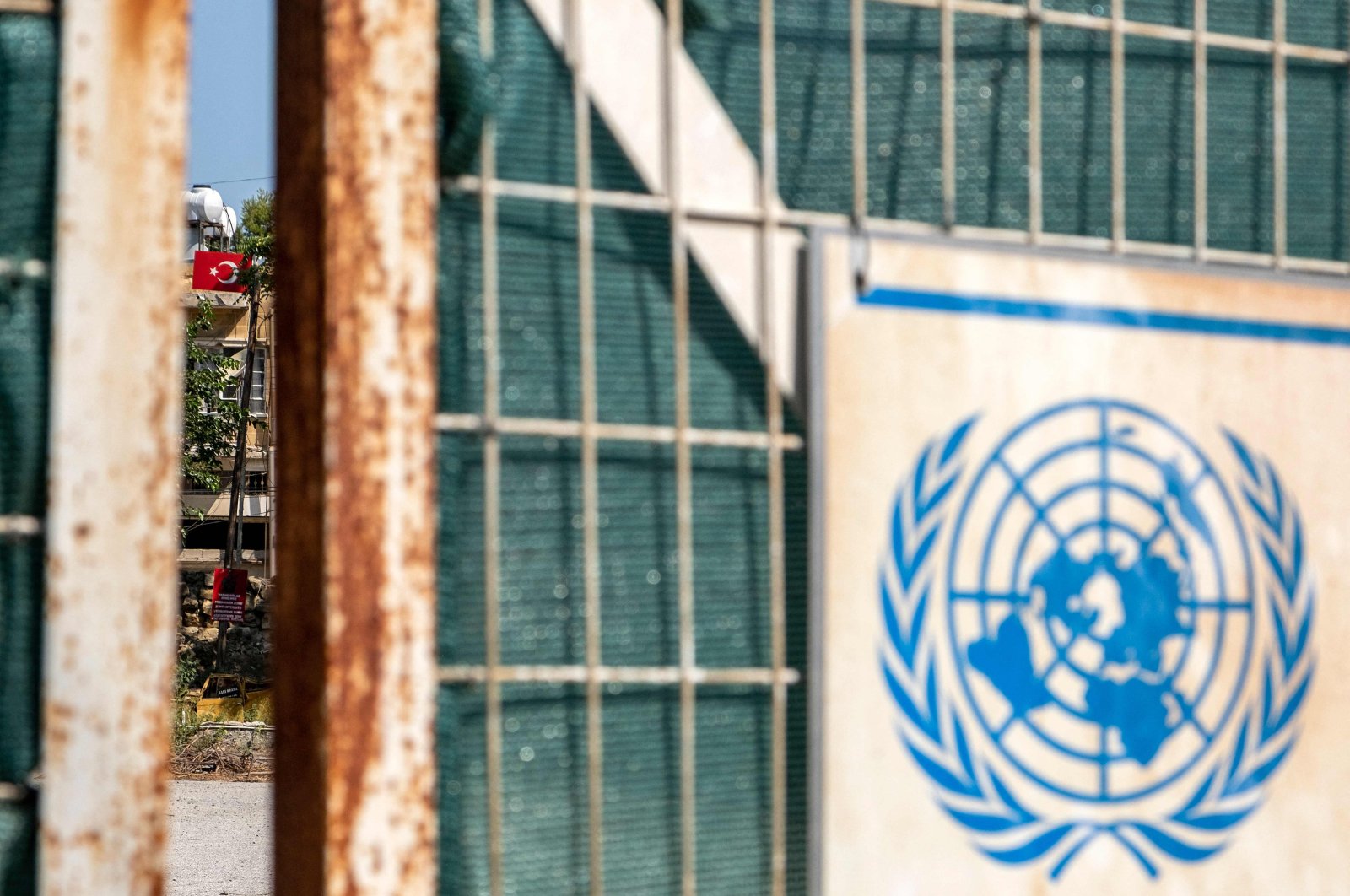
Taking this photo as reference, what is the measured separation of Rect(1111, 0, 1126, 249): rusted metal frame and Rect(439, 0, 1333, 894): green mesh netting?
0.04 feet

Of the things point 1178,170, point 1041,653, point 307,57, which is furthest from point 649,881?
point 1178,170

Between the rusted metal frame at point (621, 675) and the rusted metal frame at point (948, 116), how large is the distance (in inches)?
31.9

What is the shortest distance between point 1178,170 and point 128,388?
1.81 metres

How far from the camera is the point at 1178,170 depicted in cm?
263

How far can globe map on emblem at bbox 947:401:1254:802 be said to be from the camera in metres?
2.38

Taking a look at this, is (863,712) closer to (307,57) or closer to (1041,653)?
(1041,653)

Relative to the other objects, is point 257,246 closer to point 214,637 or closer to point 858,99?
point 214,637

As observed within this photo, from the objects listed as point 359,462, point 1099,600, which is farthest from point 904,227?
point 359,462

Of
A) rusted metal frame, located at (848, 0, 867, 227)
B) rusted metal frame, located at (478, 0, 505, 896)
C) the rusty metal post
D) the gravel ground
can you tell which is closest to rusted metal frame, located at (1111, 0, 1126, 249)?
rusted metal frame, located at (848, 0, 867, 227)

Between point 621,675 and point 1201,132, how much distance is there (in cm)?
144

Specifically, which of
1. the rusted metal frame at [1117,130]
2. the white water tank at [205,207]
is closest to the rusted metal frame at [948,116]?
the rusted metal frame at [1117,130]

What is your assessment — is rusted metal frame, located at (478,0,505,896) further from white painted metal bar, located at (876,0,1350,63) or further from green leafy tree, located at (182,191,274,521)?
green leafy tree, located at (182,191,274,521)

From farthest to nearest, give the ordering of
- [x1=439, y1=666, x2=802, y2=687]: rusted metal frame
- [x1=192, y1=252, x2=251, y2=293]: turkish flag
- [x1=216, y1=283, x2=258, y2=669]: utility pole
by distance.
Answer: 1. [x1=192, y1=252, x2=251, y2=293]: turkish flag
2. [x1=216, y1=283, x2=258, y2=669]: utility pole
3. [x1=439, y1=666, x2=802, y2=687]: rusted metal frame

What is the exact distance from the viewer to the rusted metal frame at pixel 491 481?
6.93ft
